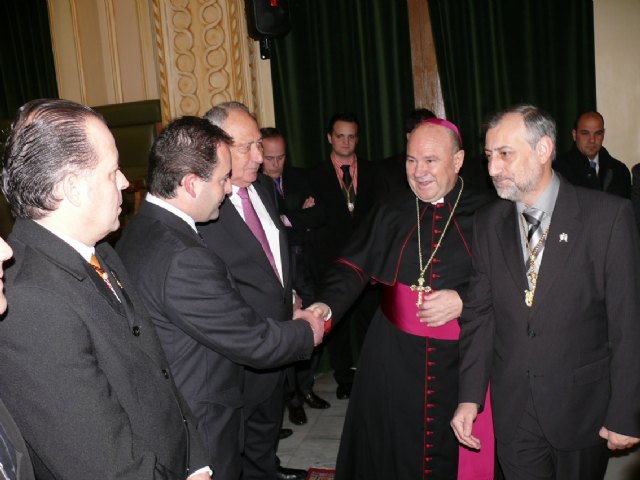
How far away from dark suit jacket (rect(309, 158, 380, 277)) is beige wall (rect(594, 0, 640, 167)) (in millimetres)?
2209

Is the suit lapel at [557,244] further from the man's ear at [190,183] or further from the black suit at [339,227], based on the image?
the black suit at [339,227]

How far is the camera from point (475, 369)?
7.35ft

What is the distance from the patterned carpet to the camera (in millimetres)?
3332

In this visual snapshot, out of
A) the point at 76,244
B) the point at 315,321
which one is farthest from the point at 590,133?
the point at 76,244

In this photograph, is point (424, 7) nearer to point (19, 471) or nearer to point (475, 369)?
point (475, 369)

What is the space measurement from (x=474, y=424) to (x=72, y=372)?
1.95 m

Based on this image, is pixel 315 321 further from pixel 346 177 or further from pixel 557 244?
pixel 346 177

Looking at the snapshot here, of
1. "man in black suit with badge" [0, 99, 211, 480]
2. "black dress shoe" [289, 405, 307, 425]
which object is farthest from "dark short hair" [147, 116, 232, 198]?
"black dress shoe" [289, 405, 307, 425]

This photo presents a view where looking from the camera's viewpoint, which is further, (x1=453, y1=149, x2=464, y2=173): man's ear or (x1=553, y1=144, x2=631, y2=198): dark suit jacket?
(x1=553, y1=144, x2=631, y2=198): dark suit jacket

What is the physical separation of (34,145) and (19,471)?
696 mm

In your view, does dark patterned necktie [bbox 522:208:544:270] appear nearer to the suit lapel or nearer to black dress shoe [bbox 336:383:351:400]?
the suit lapel

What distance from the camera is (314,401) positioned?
440cm

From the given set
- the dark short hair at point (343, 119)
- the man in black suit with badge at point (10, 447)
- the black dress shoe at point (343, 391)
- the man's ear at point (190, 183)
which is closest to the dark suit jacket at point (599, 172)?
the dark short hair at point (343, 119)

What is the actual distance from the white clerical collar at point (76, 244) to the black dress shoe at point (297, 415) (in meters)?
2.85
